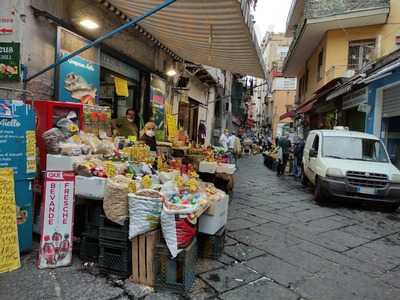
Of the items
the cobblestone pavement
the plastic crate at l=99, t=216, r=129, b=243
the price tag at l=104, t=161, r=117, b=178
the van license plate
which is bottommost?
the cobblestone pavement

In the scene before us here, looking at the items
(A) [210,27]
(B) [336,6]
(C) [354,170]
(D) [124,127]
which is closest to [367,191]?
(C) [354,170]

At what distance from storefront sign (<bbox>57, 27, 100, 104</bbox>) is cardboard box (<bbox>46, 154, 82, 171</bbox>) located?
1.63 meters

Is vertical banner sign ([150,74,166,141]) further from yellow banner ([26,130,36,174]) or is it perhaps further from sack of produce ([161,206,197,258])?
sack of produce ([161,206,197,258])

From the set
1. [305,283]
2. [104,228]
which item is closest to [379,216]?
[305,283]

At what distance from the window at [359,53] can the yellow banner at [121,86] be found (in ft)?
40.0

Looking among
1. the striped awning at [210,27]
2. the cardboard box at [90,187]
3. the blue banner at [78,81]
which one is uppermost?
the striped awning at [210,27]

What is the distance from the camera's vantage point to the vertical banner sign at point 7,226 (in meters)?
3.30

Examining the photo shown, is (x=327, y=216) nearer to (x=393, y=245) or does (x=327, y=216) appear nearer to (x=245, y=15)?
(x=393, y=245)

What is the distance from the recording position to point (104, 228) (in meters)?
3.63

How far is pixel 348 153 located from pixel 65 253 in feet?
23.7

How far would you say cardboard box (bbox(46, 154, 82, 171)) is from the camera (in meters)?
4.21

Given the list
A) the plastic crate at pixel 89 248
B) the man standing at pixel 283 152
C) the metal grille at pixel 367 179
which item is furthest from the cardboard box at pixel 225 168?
the man standing at pixel 283 152

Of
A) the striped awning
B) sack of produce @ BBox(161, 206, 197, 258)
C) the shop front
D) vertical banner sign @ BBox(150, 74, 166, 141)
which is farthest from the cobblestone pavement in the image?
the shop front

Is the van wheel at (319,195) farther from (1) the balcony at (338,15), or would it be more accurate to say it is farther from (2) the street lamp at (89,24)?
(1) the balcony at (338,15)
